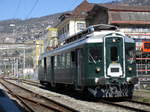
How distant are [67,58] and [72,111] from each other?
7.10 meters

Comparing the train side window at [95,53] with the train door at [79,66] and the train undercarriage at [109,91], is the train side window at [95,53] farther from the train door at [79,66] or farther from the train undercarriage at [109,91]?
the train undercarriage at [109,91]

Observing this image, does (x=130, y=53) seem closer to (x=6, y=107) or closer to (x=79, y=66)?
(x=79, y=66)

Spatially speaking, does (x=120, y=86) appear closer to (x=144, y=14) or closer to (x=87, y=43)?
(x=87, y=43)

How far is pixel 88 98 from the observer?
60.0ft

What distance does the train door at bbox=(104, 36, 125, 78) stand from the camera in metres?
15.8

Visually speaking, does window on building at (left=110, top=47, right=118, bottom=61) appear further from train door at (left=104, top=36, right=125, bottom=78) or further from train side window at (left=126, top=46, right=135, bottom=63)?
train side window at (left=126, top=46, right=135, bottom=63)

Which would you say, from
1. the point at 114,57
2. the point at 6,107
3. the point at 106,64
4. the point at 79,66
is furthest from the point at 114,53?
the point at 6,107

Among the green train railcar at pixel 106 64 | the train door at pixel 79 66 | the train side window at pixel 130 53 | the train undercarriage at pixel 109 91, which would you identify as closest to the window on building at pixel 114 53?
the green train railcar at pixel 106 64

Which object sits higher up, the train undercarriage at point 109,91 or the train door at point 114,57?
the train door at point 114,57

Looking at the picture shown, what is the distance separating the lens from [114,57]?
53.0ft

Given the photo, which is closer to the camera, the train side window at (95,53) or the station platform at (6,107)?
the station platform at (6,107)

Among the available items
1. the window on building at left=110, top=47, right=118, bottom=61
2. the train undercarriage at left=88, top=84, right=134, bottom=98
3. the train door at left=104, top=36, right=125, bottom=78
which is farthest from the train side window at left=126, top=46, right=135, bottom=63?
the train undercarriage at left=88, top=84, right=134, bottom=98

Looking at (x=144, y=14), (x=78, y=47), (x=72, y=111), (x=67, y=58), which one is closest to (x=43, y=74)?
(x=67, y=58)

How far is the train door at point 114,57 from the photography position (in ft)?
51.9
